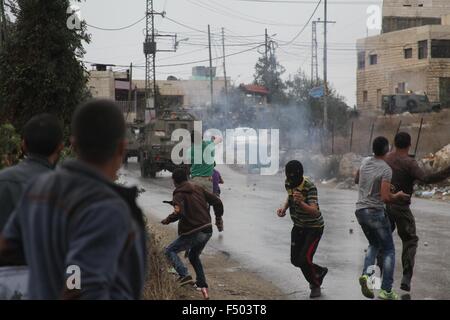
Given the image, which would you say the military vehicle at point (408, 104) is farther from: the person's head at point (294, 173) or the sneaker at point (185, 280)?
the sneaker at point (185, 280)

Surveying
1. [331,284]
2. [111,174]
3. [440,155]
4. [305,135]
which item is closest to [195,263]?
[331,284]

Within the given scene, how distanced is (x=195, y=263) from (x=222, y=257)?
9.86 feet

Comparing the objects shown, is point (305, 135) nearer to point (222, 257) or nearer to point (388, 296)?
point (222, 257)

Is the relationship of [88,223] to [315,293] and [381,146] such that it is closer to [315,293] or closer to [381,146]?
[381,146]

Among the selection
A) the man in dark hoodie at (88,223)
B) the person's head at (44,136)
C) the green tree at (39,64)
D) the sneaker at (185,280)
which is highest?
the green tree at (39,64)

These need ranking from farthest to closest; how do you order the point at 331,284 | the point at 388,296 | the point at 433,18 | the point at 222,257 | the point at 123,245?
the point at 433,18 → the point at 222,257 → the point at 331,284 → the point at 388,296 → the point at 123,245

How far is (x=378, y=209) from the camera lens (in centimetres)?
779

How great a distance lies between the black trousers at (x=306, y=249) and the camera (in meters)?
8.02

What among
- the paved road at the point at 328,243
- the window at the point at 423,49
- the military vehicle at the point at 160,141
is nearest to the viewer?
the paved road at the point at 328,243

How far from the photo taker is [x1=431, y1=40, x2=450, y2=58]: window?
54562mm

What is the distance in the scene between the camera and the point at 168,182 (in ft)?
88.1

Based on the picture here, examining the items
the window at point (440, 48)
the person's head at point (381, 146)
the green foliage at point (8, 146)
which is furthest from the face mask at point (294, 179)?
the window at point (440, 48)

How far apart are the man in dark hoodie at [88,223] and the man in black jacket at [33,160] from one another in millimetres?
1030

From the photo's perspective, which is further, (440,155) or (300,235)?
(440,155)
